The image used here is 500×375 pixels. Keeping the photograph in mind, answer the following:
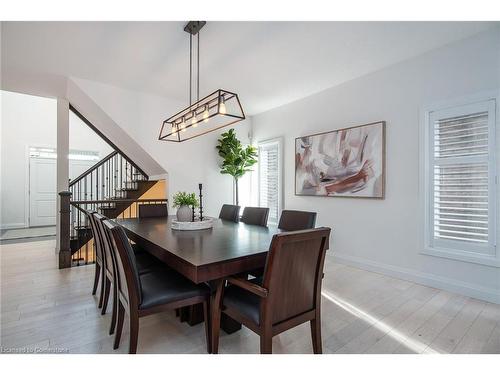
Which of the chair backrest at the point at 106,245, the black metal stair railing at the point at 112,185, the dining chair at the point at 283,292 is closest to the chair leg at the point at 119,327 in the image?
the chair backrest at the point at 106,245

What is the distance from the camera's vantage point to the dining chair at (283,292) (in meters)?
1.40

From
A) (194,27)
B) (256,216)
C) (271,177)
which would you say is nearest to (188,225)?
(256,216)

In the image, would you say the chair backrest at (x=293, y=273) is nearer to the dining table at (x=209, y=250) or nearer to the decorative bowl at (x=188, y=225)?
the dining table at (x=209, y=250)

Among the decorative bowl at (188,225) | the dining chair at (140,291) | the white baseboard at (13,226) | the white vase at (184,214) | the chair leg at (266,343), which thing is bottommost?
the white baseboard at (13,226)

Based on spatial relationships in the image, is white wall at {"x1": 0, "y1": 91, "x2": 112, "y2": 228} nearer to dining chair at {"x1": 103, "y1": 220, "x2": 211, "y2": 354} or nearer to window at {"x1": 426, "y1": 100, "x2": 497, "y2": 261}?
dining chair at {"x1": 103, "y1": 220, "x2": 211, "y2": 354}

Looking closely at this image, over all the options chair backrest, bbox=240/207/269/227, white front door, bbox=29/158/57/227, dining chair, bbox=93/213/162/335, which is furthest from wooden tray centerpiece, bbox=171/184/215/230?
white front door, bbox=29/158/57/227

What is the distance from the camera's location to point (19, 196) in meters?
6.93

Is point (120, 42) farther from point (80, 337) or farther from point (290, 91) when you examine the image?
point (80, 337)

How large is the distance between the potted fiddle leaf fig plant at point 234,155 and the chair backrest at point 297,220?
2.43 metres

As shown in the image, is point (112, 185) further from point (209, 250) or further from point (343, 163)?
point (209, 250)

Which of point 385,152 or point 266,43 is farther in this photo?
point 385,152

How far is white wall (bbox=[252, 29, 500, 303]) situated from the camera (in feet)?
8.75
